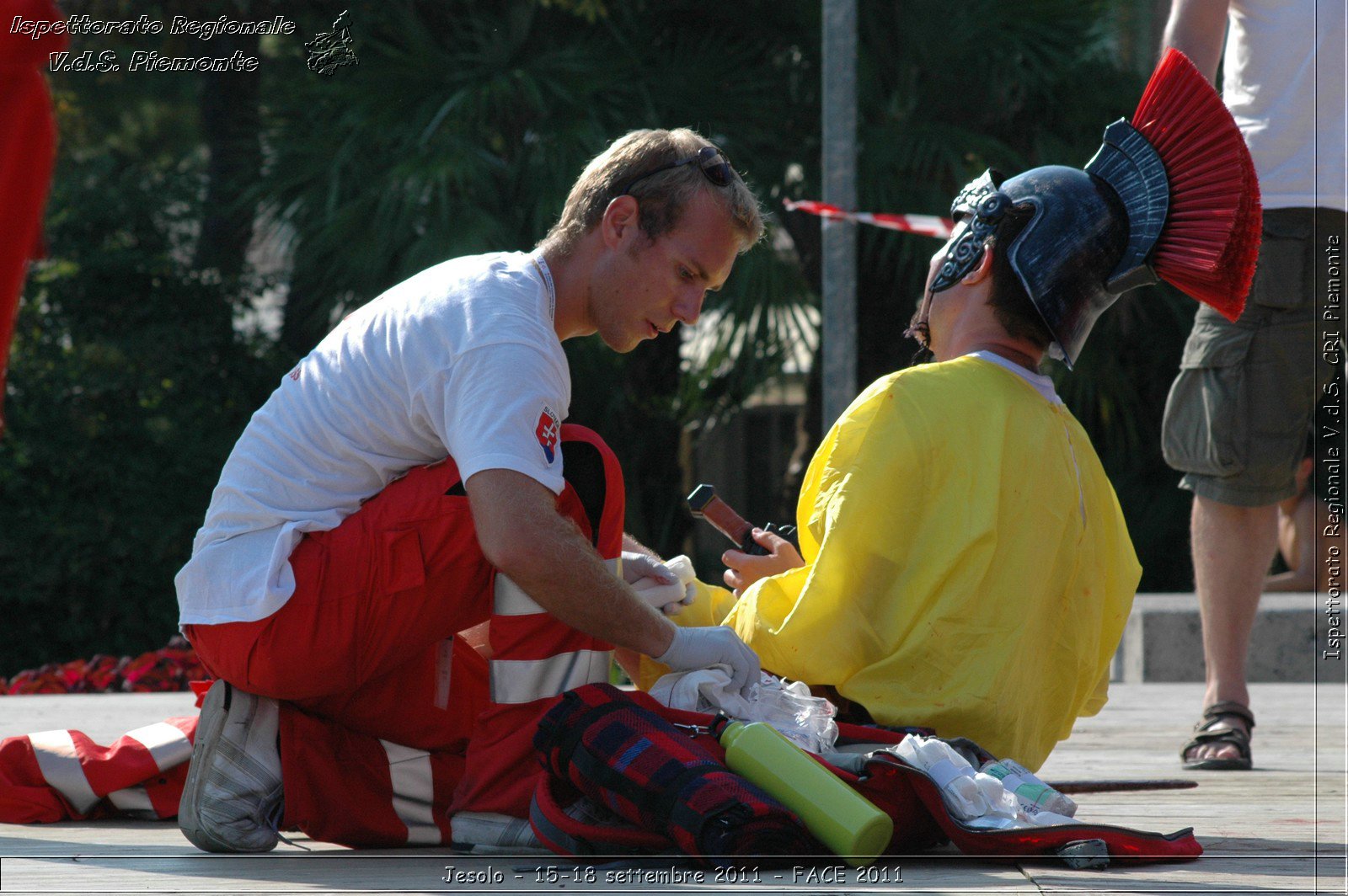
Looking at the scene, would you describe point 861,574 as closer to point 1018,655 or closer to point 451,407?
point 1018,655

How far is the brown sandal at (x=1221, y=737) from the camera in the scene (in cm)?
315

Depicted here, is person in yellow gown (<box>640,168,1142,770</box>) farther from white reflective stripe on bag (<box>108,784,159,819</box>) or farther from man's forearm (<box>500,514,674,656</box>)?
white reflective stripe on bag (<box>108,784,159,819</box>)

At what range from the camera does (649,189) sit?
8.02ft

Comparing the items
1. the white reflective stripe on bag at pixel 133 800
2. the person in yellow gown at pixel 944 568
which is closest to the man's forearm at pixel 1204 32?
the person in yellow gown at pixel 944 568

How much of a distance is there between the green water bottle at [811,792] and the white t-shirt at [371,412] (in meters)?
0.45

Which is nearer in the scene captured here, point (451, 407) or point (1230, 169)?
point (451, 407)

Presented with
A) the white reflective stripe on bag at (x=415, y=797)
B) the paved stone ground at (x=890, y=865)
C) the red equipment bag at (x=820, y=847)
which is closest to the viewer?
the paved stone ground at (x=890, y=865)

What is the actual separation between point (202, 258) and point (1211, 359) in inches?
257

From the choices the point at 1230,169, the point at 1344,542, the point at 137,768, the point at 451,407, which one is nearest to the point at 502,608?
the point at 451,407

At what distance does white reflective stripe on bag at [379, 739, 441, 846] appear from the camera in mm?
2398

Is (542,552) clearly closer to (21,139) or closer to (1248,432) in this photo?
(21,139)

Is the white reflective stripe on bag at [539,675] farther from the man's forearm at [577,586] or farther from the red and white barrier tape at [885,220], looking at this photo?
the red and white barrier tape at [885,220]

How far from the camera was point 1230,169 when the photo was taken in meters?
2.53

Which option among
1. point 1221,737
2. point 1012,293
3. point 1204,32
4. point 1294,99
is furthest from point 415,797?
point 1294,99
